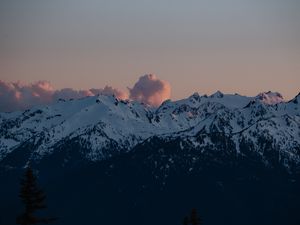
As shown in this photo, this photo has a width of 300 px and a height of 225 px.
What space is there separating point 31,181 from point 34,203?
218cm

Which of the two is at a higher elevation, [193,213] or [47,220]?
[193,213]

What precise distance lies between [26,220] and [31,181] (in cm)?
321

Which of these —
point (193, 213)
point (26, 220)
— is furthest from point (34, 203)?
point (193, 213)

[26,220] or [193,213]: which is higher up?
[193,213]

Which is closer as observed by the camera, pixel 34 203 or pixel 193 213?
pixel 34 203

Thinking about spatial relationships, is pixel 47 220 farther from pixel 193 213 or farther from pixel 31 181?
pixel 193 213

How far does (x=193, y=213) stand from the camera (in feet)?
284

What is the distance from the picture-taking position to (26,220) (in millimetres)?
71250

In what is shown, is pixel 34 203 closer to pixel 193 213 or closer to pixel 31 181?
pixel 31 181

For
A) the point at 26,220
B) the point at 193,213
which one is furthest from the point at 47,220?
the point at 193,213

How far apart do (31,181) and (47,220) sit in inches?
146

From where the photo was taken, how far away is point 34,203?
7175 centimetres

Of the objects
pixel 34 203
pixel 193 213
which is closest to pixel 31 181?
pixel 34 203
